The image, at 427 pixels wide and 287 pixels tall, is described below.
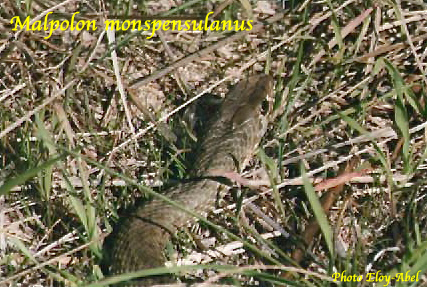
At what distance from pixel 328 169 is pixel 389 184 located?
0.33m

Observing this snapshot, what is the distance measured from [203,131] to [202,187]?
0.38 meters

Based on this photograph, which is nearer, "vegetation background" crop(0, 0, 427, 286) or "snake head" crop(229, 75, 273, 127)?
"vegetation background" crop(0, 0, 427, 286)

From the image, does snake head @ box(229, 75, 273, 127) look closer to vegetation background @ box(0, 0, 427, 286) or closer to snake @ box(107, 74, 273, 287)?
snake @ box(107, 74, 273, 287)

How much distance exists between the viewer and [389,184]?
396 cm

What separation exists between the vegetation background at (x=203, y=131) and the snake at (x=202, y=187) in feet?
0.23

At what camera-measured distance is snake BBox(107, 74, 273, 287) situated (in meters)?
3.69

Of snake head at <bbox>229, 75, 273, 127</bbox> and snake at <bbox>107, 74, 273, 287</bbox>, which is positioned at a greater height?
snake head at <bbox>229, 75, 273, 127</bbox>

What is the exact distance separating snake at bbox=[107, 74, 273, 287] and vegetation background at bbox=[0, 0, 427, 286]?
2.7 inches

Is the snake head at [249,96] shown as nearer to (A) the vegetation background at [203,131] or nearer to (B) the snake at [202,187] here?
(B) the snake at [202,187]

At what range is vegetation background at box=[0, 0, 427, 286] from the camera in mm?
3721

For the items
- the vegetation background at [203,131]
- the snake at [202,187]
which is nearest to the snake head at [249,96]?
the snake at [202,187]

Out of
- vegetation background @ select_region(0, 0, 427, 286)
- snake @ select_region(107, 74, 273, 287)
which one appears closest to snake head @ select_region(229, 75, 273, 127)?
snake @ select_region(107, 74, 273, 287)

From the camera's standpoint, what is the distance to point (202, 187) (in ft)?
13.2

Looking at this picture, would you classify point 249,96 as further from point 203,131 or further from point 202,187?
point 202,187
